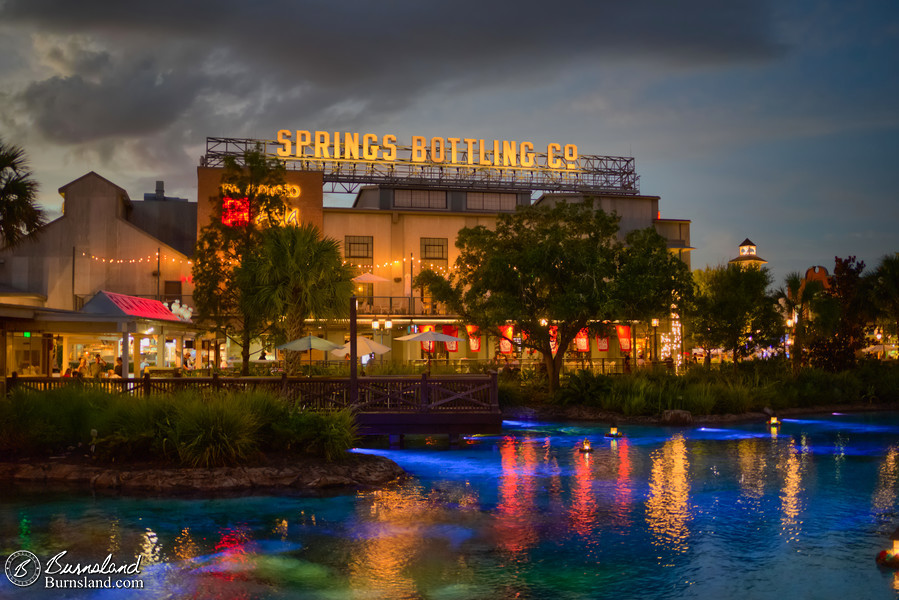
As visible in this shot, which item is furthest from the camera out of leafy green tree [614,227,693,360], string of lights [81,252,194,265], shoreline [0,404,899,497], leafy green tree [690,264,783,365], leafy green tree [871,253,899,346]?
string of lights [81,252,194,265]

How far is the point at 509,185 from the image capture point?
163ft

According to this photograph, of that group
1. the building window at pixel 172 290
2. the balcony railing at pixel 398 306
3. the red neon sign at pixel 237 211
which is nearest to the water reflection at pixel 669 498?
the red neon sign at pixel 237 211

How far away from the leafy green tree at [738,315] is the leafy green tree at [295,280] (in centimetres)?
1636

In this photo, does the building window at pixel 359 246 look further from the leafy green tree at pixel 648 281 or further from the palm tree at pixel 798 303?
the palm tree at pixel 798 303

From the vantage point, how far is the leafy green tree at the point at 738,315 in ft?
112

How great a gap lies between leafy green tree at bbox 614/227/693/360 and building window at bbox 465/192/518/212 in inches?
724

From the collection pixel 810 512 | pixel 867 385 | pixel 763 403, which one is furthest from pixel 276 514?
pixel 867 385

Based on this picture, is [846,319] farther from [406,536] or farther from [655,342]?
[406,536]

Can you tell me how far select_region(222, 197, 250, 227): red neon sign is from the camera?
29333mm

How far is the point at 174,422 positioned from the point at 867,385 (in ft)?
98.8

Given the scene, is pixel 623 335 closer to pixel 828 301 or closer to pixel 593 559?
pixel 828 301

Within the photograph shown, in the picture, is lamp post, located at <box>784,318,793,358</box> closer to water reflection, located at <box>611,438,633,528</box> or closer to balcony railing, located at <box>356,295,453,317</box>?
balcony railing, located at <box>356,295,453,317</box>

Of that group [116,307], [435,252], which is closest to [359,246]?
[435,252]

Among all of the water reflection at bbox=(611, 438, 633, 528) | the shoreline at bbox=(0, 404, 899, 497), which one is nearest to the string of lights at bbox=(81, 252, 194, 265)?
the shoreline at bbox=(0, 404, 899, 497)
